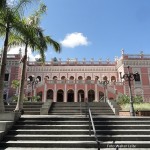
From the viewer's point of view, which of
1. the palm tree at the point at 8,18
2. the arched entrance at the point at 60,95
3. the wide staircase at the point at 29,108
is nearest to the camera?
the palm tree at the point at 8,18

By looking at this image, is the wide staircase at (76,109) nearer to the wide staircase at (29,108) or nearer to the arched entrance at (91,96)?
the wide staircase at (29,108)

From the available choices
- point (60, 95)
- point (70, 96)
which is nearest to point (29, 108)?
point (70, 96)

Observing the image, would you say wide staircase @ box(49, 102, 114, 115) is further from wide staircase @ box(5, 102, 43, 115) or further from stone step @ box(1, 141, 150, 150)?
stone step @ box(1, 141, 150, 150)

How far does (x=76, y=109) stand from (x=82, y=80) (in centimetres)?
1960

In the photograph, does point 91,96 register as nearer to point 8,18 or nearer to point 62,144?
point 8,18

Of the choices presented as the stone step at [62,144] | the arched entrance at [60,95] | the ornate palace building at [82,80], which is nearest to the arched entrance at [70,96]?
the ornate palace building at [82,80]

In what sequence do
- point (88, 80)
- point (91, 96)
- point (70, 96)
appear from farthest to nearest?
point (70, 96) < point (91, 96) < point (88, 80)

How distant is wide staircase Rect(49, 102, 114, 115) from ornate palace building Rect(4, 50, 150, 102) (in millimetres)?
14264

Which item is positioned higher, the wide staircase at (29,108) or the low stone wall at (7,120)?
the wide staircase at (29,108)

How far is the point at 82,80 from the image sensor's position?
36.2 metres

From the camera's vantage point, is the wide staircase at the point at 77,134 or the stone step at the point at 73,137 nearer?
the wide staircase at the point at 77,134

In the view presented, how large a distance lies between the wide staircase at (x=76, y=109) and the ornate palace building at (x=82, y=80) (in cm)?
1426

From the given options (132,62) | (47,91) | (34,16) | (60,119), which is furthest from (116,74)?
(60,119)

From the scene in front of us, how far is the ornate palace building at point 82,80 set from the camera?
35188 mm
